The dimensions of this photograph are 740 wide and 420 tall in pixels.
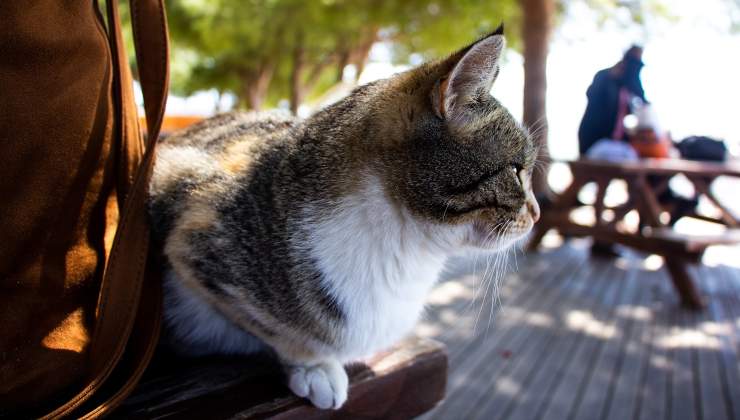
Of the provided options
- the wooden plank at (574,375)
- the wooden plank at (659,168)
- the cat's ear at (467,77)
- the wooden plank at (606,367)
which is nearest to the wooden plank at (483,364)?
the wooden plank at (574,375)

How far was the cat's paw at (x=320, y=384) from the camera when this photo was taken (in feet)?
3.44

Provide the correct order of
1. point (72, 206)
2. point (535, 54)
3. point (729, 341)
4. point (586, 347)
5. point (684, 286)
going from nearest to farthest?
1. point (72, 206)
2. point (586, 347)
3. point (729, 341)
4. point (684, 286)
5. point (535, 54)

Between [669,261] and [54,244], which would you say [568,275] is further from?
[54,244]

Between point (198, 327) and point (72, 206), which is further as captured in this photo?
point (198, 327)

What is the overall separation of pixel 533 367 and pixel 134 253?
2.37 m

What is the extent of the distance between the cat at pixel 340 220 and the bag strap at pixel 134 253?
0.10 m

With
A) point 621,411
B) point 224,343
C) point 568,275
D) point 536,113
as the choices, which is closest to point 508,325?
point 621,411

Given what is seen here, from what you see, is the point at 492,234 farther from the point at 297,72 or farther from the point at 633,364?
the point at 297,72

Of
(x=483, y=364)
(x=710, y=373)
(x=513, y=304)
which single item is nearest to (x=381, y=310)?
(x=483, y=364)

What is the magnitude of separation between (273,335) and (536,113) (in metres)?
5.57

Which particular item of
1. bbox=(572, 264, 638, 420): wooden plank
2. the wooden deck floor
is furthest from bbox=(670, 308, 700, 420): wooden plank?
bbox=(572, 264, 638, 420): wooden plank

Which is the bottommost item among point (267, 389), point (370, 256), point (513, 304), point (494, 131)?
point (513, 304)

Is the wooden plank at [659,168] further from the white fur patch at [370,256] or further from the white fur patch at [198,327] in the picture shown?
the white fur patch at [198,327]

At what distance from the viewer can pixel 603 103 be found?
526 centimetres
